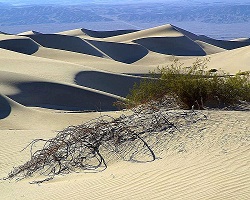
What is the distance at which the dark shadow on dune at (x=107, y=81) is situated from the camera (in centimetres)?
3083

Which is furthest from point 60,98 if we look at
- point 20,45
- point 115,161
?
point 20,45

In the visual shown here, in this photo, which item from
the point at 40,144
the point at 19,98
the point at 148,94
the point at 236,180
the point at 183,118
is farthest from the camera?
the point at 19,98

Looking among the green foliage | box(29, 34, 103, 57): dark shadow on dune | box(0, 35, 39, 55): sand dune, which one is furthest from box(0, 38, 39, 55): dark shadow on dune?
the green foliage

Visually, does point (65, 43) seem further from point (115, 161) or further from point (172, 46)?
point (115, 161)

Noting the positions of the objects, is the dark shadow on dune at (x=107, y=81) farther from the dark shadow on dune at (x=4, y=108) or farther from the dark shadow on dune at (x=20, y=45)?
the dark shadow on dune at (x=20, y=45)

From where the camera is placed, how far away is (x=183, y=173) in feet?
27.2

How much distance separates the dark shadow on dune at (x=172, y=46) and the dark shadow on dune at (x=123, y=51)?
4176mm

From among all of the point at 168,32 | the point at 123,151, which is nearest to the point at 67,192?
the point at 123,151

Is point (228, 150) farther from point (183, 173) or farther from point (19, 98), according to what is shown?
point (19, 98)

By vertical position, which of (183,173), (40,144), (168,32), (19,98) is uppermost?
(183,173)

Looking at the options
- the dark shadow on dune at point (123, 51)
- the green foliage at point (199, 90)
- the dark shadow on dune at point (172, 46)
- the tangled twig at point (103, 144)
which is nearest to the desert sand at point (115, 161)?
the tangled twig at point (103, 144)

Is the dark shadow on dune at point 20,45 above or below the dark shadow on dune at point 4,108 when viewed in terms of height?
below

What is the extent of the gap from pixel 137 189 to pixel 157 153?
2.20m

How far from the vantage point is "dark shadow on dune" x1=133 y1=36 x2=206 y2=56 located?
231ft
